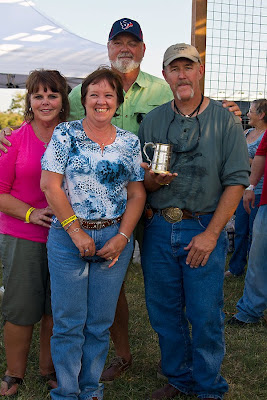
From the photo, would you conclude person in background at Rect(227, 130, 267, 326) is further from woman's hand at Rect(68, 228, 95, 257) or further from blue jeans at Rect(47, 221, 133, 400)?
woman's hand at Rect(68, 228, 95, 257)

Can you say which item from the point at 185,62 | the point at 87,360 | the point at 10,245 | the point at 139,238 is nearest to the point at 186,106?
the point at 185,62

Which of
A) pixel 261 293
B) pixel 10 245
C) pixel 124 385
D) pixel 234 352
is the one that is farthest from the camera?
pixel 261 293

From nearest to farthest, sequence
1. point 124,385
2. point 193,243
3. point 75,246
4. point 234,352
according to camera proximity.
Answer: point 75,246 < point 193,243 < point 124,385 < point 234,352

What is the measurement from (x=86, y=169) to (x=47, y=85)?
29.1 inches

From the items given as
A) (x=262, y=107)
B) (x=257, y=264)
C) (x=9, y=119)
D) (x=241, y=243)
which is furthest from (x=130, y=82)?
(x=9, y=119)

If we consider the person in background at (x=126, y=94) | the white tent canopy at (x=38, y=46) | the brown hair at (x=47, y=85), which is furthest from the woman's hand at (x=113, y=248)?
the white tent canopy at (x=38, y=46)

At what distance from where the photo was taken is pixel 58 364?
2686 mm

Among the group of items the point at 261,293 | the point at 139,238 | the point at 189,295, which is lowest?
the point at 261,293

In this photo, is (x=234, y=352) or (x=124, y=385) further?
(x=234, y=352)

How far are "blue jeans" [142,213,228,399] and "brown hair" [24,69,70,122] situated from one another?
92cm

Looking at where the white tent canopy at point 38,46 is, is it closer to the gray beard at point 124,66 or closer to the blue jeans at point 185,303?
the gray beard at point 124,66

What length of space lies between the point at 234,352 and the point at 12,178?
7.65ft

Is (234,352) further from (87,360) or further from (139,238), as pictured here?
(87,360)

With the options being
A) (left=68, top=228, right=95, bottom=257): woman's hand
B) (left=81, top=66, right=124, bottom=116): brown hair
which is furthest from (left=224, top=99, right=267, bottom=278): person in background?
(left=68, top=228, right=95, bottom=257): woman's hand
